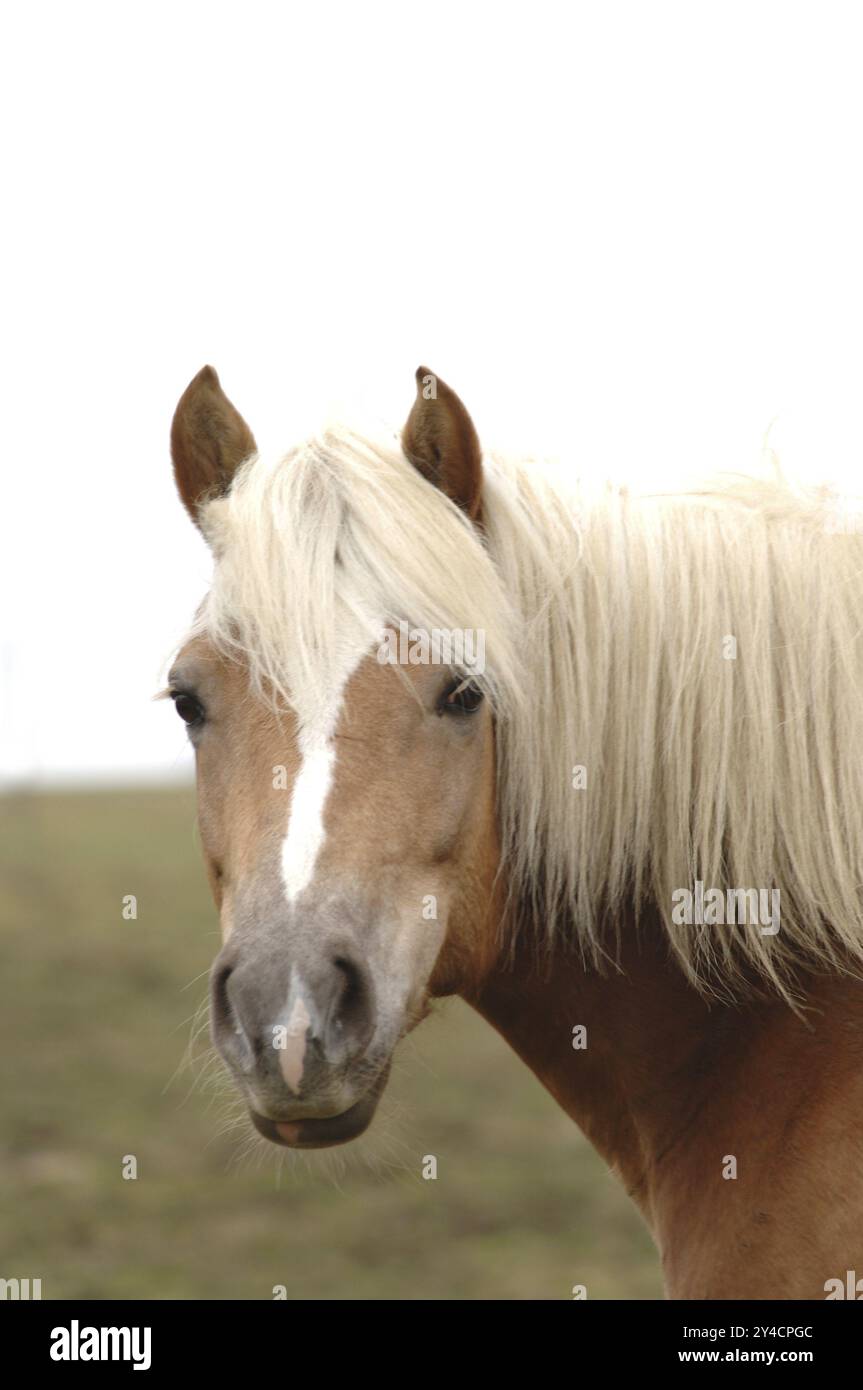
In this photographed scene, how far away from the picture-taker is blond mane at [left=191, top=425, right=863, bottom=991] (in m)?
3.21

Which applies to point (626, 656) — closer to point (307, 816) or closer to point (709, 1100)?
point (307, 816)

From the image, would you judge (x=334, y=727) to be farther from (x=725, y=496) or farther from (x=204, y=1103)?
(x=204, y=1103)

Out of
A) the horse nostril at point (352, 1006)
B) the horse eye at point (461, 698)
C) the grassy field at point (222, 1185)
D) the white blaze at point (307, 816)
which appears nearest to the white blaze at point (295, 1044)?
the horse nostril at point (352, 1006)

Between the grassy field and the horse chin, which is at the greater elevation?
the horse chin

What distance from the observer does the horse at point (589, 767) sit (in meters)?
3.04

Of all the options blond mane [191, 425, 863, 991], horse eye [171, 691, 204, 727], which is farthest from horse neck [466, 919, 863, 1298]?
horse eye [171, 691, 204, 727]

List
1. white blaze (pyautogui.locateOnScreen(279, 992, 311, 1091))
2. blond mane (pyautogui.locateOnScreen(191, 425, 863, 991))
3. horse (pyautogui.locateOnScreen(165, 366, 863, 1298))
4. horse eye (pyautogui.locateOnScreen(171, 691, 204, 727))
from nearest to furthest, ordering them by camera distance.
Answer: white blaze (pyautogui.locateOnScreen(279, 992, 311, 1091))
horse (pyautogui.locateOnScreen(165, 366, 863, 1298))
blond mane (pyautogui.locateOnScreen(191, 425, 863, 991))
horse eye (pyautogui.locateOnScreen(171, 691, 204, 727))

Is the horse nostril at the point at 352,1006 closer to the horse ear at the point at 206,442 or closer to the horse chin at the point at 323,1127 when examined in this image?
the horse chin at the point at 323,1127

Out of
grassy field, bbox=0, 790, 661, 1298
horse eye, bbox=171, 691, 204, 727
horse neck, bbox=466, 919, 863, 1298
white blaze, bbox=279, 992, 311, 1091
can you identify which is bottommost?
grassy field, bbox=0, 790, 661, 1298

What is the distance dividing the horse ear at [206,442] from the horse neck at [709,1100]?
4.73 ft

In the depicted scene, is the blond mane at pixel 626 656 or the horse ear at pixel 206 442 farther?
the horse ear at pixel 206 442

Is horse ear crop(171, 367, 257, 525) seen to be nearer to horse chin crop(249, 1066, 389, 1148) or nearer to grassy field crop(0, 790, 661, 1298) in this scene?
horse chin crop(249, 1066, 389, 1148)

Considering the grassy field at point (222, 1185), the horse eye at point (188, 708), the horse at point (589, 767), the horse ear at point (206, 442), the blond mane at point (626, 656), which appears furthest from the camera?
the grassy field at point (222, 1185)

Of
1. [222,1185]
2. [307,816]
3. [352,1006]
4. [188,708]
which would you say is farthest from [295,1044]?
[222,1185]
